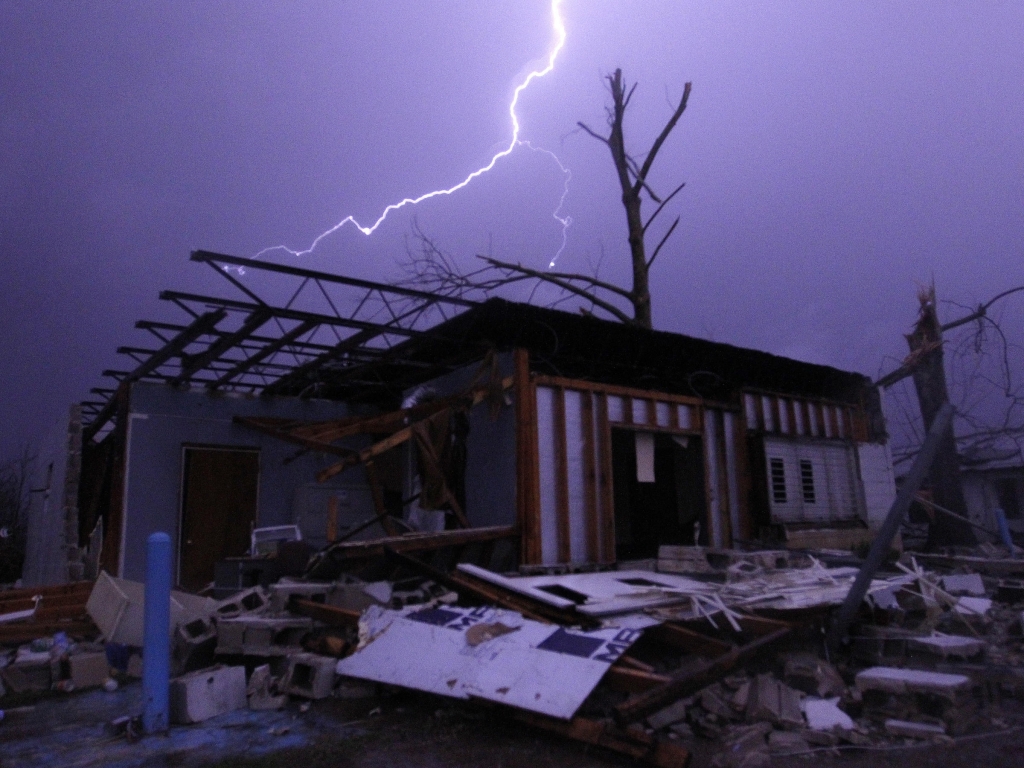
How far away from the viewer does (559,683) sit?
522cm

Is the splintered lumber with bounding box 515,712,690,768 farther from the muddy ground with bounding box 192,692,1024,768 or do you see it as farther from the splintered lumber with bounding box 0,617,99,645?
the splintered lumber with bounding box 0,617,99,645

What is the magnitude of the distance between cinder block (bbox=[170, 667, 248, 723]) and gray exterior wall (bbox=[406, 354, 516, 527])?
15.6ft

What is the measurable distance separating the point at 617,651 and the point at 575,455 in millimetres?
5381

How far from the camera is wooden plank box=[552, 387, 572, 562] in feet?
34.0

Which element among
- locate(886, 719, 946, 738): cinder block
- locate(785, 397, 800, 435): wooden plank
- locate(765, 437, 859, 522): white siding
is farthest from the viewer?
locate(785, 397, 800, 435): wooden plank

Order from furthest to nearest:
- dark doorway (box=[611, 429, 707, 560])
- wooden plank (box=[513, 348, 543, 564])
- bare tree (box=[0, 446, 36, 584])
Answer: bare tree (box=[0, 446, 36, 584])
dark doorway (box=[611, 429, 707, 560])
wooden plank (box=[513, 348, 543, 564])

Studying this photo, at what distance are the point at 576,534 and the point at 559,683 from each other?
5.41 metres

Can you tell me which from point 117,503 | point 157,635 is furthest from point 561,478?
point 117,503

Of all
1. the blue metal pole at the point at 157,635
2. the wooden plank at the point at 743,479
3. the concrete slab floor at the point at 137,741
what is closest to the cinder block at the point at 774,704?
the concrete slab floor at the point at 137,741

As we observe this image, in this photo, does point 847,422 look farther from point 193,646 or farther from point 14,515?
point 14,515

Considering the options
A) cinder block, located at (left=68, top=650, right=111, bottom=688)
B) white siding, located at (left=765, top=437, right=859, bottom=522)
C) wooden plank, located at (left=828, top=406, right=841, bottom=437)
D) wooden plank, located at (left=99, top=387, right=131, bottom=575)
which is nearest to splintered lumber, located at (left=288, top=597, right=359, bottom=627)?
cinder block, located at (left=68, top=650, right=111, bottom=688)

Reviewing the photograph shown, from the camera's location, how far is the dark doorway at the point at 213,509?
12664mm

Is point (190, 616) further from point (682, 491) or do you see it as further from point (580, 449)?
point (682, 491)

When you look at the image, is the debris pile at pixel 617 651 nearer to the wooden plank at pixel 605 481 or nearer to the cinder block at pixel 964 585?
the cinder block at pixel 964 585
